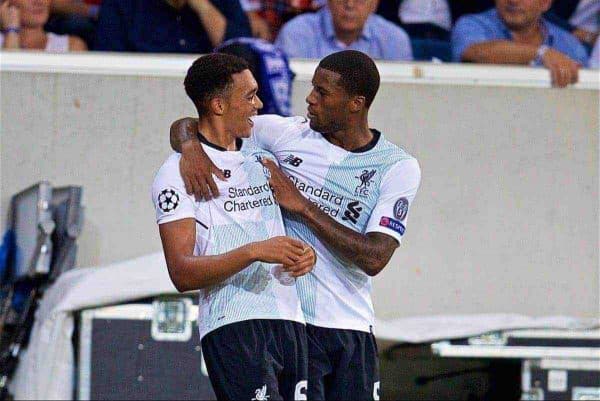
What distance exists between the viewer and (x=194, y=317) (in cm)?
608

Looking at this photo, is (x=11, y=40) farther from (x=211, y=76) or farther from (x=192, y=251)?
(x=192, y=251)

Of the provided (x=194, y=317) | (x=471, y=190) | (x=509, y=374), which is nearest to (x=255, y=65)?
(x=194, y=317)

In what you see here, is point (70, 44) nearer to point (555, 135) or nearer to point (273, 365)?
point (555, 135)

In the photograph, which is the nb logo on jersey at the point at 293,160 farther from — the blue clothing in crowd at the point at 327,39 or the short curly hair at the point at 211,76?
the blue clothing in crowd at the point at 327,39

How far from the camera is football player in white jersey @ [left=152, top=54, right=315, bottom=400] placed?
392cm

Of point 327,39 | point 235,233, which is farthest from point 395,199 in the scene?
point 327,39

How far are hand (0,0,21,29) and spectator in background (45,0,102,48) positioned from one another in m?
0.27

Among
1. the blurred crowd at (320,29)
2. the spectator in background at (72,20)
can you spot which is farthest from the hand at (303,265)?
the spectator in background at (72,20)

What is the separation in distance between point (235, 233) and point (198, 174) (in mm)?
215

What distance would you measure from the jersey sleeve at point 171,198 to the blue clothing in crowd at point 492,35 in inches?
143

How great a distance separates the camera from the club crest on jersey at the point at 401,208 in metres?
4.23

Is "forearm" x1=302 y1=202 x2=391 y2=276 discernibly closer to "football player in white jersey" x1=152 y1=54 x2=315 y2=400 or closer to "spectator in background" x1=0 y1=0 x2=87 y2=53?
"football player in white jersey" x1=152 y1=54 x2=315 y2=400

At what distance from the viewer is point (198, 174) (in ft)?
13.0

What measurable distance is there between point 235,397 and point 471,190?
3.30 metres
